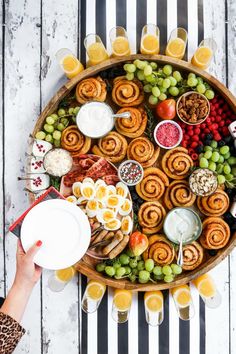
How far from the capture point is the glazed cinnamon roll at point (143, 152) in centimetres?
276

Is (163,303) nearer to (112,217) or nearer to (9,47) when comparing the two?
(112,217)

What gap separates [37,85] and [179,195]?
40.4 inches

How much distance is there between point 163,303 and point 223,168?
845 mm

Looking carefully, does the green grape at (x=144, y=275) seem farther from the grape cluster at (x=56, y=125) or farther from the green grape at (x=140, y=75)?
the green grape at (x=140, y=75)

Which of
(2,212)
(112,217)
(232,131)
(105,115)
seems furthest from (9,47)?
(232,131)

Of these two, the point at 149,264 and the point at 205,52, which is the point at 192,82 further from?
the point at 149,264

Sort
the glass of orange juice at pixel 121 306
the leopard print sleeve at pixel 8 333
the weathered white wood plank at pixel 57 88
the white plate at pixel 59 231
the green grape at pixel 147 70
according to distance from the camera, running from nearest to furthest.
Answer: the leopard print sleeve at pixel 8 333 < the white plate at pixel 59 231 < the green grape at pixel 147 70 < the glass of orange juice at pixel 121 306 < the weathered white wood plank at pixel 57 88

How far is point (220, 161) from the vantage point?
276 centimetres

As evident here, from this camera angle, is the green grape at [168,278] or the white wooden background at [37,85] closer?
the green grape at [168,278]

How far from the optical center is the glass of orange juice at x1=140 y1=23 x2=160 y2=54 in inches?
108

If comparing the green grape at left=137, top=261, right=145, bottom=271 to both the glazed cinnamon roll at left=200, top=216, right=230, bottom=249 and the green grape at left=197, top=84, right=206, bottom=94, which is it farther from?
the green grape at left=197, top=84, right=206, bottom=94

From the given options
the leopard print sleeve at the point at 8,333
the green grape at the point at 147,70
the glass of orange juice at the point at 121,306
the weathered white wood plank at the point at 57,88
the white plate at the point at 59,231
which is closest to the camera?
the leopard print sleeve at the point at 8,333

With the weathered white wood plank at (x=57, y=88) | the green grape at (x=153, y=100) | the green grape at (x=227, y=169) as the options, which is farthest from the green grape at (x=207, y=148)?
the weathered white wood plank at (x=57, y=88)

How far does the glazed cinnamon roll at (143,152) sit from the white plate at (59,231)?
17.1 inches
